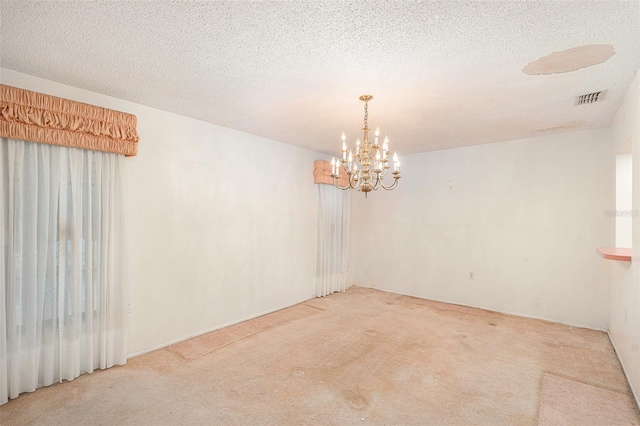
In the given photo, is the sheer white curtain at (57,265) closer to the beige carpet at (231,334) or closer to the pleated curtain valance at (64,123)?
the pleated curtain valance at (64,123)

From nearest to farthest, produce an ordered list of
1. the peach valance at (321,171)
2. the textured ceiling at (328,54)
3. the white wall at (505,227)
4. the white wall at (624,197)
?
Answer: 1. the textured ceiling at (328,54)
2. the white wall at (624,197)
3. the white wall at (505,227)
4. the peach valance at (321,171)

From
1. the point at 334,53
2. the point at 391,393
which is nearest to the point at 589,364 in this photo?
the point at 391,393

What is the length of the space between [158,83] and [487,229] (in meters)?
4.77

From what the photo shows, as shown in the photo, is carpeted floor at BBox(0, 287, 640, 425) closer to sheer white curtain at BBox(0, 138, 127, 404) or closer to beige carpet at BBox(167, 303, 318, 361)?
beige carpet at BBox(167, 303, 318, 361)

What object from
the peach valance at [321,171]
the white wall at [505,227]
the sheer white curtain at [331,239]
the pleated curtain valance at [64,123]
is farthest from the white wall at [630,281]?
the pleated curtain valance at [64,123]

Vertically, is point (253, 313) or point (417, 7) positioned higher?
point (417, 7)

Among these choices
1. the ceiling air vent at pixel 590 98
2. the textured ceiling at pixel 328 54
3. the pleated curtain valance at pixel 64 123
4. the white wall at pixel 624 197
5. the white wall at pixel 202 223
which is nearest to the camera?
the textured ceiling at pixel 328 54

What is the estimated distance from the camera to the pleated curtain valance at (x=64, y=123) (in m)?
2.36

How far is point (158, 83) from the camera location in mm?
2697

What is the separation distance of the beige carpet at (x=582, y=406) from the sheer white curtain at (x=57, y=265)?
12.0ft

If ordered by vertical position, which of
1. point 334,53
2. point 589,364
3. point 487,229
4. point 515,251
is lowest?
point 589,364

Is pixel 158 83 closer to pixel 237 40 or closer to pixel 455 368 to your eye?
pixel 237 40

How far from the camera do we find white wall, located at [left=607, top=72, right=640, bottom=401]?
2.43m

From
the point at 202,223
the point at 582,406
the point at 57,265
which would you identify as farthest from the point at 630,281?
the point at 57,265
